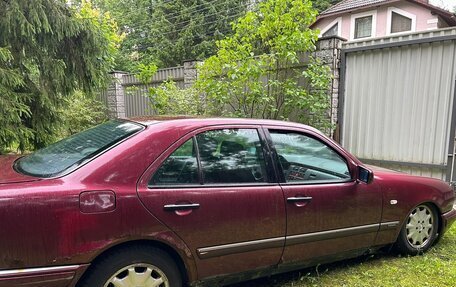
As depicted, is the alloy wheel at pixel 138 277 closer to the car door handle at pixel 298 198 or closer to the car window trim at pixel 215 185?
the car window trim at pixel 215 185

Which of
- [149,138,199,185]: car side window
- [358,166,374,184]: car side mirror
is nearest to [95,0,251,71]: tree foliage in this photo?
[358,166,374,184]: car side mirror

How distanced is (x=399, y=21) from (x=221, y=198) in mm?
18110

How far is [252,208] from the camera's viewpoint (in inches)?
109

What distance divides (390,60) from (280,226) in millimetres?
4657

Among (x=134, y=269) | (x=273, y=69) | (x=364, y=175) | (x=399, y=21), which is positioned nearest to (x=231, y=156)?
(x=134, y=269)

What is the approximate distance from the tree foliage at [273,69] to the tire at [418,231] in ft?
10.00

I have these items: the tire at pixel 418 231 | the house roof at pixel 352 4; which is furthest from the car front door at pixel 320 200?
the house roof at pixel 352 4

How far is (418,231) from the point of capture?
3.79 m

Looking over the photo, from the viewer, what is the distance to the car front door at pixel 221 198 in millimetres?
2469

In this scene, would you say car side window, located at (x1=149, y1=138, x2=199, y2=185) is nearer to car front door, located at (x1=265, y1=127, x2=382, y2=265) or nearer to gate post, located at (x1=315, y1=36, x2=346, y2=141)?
car front door, located at (x1=265, y1=127, x2=382, y2=265)

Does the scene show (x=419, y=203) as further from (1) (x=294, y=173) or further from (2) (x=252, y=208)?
(2) (x=252, y=208)

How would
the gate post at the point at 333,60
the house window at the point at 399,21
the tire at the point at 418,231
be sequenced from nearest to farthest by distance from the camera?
the tire at the point at 418,231 < the gate post at the point at 333,60 < the house window at the point at 399,21

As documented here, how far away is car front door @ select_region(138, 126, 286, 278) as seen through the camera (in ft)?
8.10

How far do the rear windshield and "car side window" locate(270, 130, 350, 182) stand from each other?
1195mm
